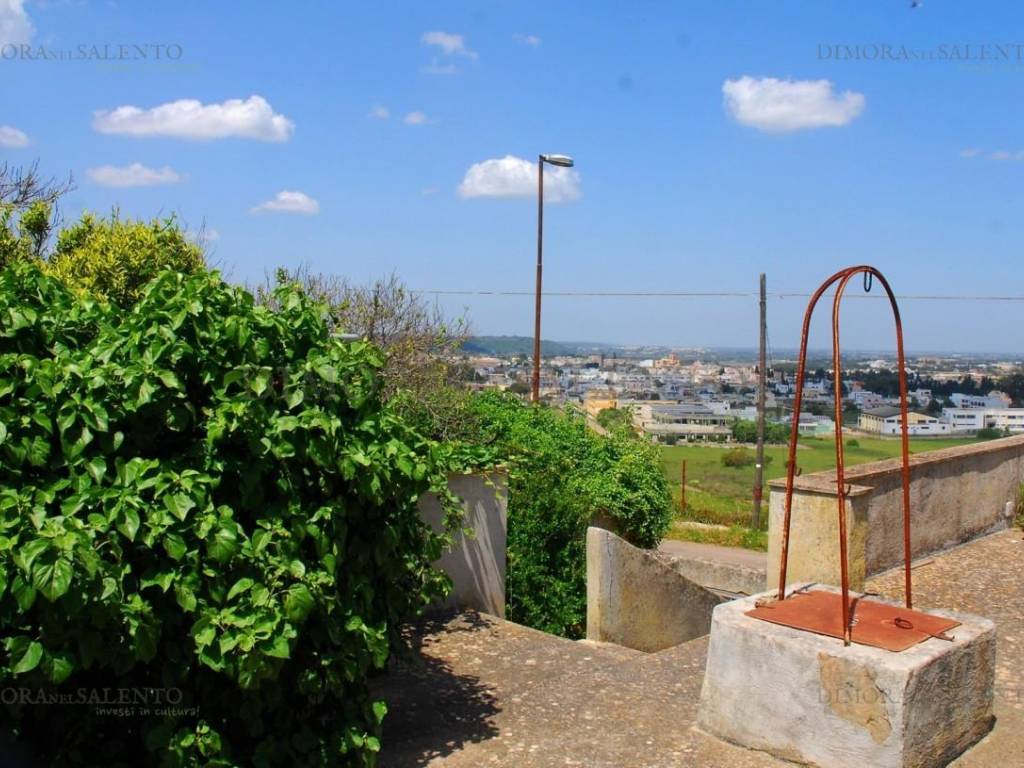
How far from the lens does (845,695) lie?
428cm

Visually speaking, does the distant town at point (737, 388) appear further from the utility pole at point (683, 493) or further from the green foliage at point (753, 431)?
the utility pole at point (683, 493)

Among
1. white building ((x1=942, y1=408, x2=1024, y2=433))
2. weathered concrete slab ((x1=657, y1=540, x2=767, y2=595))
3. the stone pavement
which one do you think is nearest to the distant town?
white building ((x1=942, y1=408, x2=1024, y2=433))

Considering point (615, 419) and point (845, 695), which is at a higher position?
point (615, 419)

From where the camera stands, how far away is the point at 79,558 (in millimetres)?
3184

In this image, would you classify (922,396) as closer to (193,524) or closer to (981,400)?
(981,400)

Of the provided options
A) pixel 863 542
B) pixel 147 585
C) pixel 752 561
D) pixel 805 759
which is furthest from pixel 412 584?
pixel 752 561

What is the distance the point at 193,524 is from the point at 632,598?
5.16 meters

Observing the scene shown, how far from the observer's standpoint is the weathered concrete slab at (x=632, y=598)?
7793 millimetres

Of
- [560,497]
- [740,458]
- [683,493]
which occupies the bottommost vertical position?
[740,458]

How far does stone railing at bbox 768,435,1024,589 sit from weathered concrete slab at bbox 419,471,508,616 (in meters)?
2.19

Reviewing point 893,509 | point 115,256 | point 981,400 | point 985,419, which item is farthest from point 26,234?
point 981,400

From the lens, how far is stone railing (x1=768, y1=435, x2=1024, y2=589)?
6.96 m

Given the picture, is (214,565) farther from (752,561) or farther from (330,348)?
(752,561)

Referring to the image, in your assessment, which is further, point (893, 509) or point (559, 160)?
point (559, 160)
